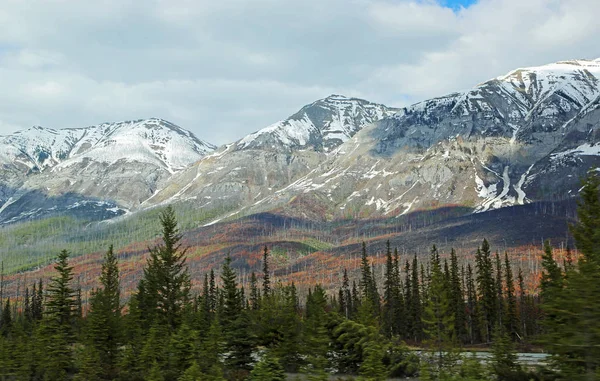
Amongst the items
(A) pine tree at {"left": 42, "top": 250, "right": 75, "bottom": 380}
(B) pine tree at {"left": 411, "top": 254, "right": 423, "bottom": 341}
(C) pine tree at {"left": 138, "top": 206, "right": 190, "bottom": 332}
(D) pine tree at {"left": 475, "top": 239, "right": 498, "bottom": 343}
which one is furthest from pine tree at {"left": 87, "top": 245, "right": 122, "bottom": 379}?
(D) pine tree at {"left": 475, "top": 239, "right": 498, "bottom": 343}

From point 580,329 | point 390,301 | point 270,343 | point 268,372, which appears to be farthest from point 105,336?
point 390,301

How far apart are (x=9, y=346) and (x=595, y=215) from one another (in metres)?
41.5

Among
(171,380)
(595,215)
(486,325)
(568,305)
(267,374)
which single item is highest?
(595,215)

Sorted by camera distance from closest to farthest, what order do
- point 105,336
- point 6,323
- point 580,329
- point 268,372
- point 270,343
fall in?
point 580,329 → point 268,372 → point 270,343 → point 105,336 → point 6,323

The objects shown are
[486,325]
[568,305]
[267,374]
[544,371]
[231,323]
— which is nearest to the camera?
[568,305]

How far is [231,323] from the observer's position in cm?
3597

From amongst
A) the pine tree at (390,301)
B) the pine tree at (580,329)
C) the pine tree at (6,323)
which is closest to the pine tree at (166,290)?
the pine tree at (580,329)

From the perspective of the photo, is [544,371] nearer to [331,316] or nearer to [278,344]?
[331,316]

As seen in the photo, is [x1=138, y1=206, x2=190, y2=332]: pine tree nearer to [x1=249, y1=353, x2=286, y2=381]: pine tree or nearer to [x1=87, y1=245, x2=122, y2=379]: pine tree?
[x1=87, y1=245, x2=122, y2=379]: pine tree

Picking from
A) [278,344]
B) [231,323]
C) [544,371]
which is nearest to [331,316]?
[278,344]

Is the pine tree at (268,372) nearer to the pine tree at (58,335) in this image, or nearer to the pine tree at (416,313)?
the pine tree at (58,335)

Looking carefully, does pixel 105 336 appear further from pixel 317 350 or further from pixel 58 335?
pixel 317 350

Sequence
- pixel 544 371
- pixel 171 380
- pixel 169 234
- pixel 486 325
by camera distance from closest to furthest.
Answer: pixel 544 371 → pixel 171 380 → pixel 169 234 → pixel 486 325

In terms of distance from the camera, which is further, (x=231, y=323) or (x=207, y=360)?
(x=231, y=323)
